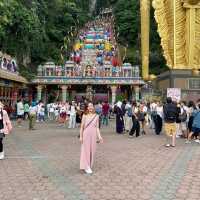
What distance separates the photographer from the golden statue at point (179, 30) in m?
20.4

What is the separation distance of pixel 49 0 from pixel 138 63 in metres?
12.6

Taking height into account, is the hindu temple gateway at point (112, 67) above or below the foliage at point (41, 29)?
below

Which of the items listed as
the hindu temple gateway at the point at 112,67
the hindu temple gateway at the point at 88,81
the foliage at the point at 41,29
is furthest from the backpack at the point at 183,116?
the hindu temple gateway at the point at 88,81

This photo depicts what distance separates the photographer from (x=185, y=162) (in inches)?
362

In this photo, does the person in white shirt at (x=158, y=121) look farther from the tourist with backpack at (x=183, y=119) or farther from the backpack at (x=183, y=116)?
the backpack at (x=183, y=116)

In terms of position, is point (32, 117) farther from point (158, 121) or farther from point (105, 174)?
point (105, 174)

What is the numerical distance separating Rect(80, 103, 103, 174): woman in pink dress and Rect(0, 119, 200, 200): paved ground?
198 mm

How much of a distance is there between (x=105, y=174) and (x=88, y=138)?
785mm

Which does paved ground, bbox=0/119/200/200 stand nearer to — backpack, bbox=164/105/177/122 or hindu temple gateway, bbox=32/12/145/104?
backpack, bbox=164/105/177/122

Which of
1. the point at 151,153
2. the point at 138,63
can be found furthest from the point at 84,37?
the point at 151,153

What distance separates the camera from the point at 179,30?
20.7 m

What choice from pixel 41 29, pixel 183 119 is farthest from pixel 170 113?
pixel 41 29

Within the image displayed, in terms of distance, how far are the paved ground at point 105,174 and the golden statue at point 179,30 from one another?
930 cm

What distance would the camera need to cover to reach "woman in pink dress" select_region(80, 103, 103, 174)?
8.06 meters
